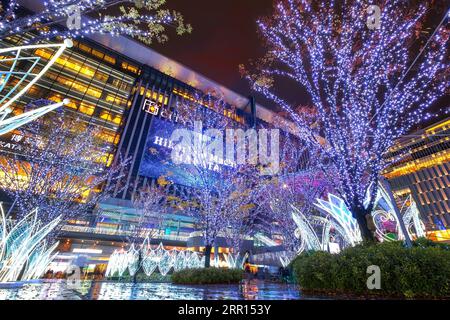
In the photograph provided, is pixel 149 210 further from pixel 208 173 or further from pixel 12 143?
pixel 12 143

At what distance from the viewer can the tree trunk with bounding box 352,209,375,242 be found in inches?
306

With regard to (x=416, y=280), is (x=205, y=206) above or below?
above

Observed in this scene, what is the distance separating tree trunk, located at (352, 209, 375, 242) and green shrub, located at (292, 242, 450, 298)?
1745 millimetres

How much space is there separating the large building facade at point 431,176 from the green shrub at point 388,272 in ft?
217

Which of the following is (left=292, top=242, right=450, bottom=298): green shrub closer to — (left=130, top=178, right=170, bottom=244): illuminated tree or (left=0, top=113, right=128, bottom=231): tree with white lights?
(left=0, top=113, right=128, bottom=231): tree with white lights

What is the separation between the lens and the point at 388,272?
540 cm

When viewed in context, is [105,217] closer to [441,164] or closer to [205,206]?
[205,206]

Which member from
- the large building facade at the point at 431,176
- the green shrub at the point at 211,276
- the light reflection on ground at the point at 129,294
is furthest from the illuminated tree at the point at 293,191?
the large building facade at the point at 431,176

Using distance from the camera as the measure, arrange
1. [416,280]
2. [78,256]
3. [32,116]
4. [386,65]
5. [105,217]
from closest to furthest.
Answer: [32,116] < [416,280] < [386,65] < [78,256] < [105,217]

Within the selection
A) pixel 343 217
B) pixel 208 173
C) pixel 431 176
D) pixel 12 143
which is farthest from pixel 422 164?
pixel 12 143

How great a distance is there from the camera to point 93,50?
1956 inches

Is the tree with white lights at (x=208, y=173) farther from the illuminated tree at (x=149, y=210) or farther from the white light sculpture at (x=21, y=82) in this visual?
the illuminated tree at (x=149, y=210)

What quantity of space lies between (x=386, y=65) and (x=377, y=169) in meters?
3.72
